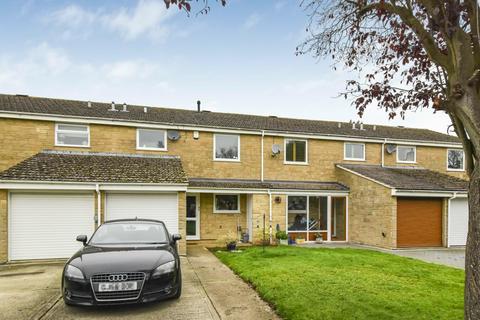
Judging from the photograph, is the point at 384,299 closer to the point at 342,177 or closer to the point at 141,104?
the point at 342,177

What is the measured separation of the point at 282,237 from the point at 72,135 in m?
10.3

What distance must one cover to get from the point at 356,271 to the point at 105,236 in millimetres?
6427

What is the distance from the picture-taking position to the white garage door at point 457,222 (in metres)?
15.4

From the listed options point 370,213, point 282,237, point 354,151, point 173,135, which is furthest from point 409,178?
point 173,135

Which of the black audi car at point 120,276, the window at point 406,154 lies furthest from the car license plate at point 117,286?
the window at point 406,154

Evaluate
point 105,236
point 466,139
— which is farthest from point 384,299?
point 105,236

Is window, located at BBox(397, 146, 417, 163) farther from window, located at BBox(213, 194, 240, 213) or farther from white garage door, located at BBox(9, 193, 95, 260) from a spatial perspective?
white garage door, located at BBox(9, 193, 95, 260)

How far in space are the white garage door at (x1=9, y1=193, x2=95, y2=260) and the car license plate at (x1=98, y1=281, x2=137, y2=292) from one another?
709cm

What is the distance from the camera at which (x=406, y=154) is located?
63.2 ft

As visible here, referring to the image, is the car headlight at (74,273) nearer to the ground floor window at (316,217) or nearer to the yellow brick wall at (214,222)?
the yellow brick wall at (214,222)

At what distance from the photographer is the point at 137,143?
1508 cm

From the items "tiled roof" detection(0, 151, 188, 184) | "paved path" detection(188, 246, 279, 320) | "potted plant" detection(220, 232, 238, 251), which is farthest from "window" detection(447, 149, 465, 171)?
"paved path" detection(188, 246, 279, 320)

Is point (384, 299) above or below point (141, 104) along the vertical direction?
below

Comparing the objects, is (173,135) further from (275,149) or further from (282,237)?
(282,237)
